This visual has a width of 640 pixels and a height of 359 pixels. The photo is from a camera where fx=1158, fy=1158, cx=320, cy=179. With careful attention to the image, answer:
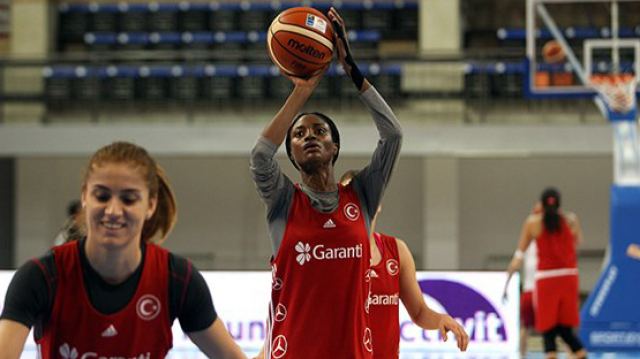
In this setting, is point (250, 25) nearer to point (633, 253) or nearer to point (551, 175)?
point (551, 175)

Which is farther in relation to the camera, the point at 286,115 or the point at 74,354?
the point at 286,115

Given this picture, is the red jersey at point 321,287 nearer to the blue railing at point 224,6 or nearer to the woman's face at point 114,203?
the woman's face at point 114,203

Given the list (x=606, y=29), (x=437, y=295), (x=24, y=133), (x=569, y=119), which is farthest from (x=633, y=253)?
(x=24, y=133)

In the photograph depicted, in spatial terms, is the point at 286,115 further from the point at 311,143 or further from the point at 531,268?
the point at 531,268

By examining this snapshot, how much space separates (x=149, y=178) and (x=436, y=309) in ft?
20.0

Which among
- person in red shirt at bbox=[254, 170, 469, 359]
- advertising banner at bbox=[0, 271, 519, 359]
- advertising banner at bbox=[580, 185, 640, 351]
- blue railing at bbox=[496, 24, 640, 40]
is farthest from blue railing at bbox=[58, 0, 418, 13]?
person in red shirt at bbox=[254, 170, 469, 359]

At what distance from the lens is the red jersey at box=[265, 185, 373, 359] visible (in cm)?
381

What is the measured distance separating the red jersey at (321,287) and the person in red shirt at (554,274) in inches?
225

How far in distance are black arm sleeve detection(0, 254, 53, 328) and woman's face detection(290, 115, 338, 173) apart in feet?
4.18

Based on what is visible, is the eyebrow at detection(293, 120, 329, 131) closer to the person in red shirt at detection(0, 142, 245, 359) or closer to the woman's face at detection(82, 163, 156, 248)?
the person in red shirt at detection(0, 142, 245, 359)

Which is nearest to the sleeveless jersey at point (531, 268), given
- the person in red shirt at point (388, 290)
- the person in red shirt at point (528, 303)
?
the person in red shirt at point (528, 303)

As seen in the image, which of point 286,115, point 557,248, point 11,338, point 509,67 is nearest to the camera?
point 11,338

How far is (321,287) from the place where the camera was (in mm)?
3818

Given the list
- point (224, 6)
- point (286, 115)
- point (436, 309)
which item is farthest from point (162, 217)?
point (224, 6)
